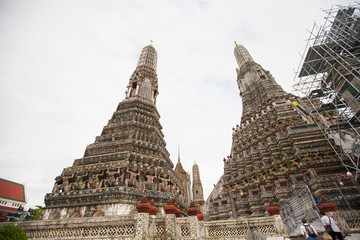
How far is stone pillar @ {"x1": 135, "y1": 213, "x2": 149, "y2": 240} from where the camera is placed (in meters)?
5.31

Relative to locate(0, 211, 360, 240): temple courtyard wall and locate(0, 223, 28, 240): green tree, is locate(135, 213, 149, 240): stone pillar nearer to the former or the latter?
locate(0, 211, 360, 240): temple courtyard wall

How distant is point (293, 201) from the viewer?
8.27 metres

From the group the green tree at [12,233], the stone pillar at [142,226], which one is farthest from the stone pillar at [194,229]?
the green tree at [12,233]

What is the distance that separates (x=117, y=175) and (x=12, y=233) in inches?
210

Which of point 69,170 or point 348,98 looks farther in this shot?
point 69,170

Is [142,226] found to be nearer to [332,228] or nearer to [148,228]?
[148,228]

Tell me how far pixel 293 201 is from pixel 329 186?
187 cm

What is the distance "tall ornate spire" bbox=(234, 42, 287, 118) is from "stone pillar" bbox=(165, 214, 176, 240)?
20057 mm

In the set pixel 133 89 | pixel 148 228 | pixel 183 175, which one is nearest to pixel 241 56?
pixel 133 89

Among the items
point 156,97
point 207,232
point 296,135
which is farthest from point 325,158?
point 156,97

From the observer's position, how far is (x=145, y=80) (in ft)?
72.0

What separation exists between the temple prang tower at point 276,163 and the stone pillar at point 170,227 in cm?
691

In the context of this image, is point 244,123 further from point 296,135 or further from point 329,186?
point 329,186

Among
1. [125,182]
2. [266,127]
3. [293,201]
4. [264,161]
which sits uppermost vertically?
[266,127]
